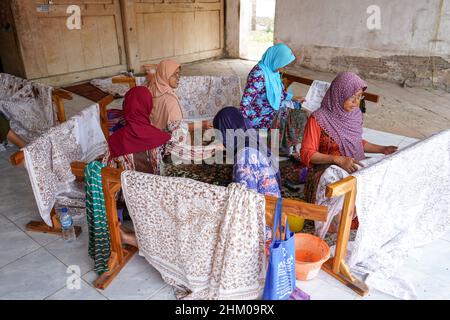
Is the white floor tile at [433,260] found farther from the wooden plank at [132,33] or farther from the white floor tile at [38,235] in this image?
the wooden plank at [132,33]

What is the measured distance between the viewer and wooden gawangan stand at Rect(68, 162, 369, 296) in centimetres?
156

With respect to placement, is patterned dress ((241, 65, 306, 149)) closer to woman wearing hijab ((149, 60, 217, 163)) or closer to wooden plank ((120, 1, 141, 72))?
woman wearing hijab ((149, 60, 217, 163))

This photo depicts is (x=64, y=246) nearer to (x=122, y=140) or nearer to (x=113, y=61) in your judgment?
(x=122, y=140)

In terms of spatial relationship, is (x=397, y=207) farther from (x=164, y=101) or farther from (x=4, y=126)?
(x=4, y=126)

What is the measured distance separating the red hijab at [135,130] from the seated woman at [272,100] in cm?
112

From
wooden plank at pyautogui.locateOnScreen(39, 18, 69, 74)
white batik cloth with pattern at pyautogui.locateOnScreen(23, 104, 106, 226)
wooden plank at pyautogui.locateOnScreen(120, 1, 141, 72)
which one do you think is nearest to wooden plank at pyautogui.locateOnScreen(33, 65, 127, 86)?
wooden plank at pyautogui.locateOnScreen(39, 18, 69, 74)

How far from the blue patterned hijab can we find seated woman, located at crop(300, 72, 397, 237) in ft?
2.97

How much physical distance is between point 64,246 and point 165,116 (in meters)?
1.26

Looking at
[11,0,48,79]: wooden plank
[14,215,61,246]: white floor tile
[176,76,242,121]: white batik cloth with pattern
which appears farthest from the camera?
[11,0,48,79]: wooden plank

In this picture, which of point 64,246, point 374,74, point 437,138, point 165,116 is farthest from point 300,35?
point 64,246

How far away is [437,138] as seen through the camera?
211cm
